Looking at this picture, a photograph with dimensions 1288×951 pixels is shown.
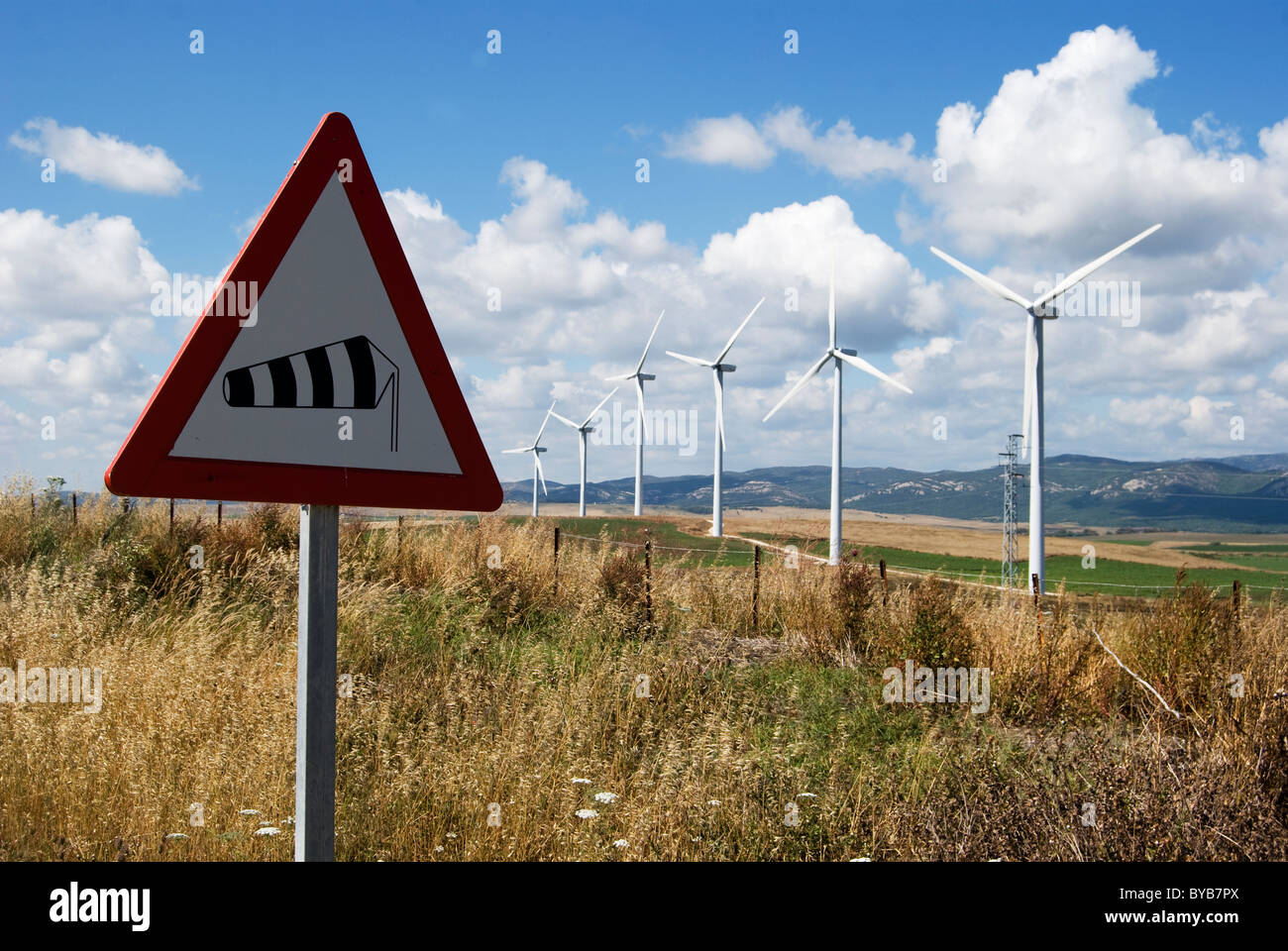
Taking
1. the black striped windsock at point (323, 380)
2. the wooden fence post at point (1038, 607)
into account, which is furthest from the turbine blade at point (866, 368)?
the black striped windsock at point (323, 380)

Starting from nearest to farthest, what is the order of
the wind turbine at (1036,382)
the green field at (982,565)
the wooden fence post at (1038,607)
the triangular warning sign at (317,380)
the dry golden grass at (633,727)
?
the triangular warning sign at (317,380) < the dry golden grass at (633,727) < the wooden fence post at (1038,607) < the wind turbine at (1036,382) < the green field at (982,565)

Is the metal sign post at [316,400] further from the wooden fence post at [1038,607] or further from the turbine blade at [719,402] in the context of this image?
the turbine blade at [719,402]

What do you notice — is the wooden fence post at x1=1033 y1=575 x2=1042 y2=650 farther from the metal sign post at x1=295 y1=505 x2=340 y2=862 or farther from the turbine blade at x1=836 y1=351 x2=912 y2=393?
the turbine blade at x1=836 y1=351 x2=912 y2=393

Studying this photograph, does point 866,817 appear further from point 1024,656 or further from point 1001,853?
point 1024,656

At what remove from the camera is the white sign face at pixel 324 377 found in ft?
7.72

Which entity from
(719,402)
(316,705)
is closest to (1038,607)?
(316,705)

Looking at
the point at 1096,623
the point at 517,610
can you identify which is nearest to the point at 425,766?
the point at 517,610

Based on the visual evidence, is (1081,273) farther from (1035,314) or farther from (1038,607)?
(1038,607)

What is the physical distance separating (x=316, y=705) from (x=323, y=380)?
2.97 feet

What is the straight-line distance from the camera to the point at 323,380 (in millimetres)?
2438
